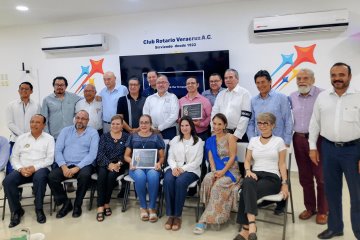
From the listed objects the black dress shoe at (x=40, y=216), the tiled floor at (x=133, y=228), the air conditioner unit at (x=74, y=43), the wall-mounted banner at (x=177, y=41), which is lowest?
the tiled floor at (x=133, y=228)

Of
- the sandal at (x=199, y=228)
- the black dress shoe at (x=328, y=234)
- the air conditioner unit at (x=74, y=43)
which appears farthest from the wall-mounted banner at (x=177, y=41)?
the black dress shoe at (x=328, y=234)

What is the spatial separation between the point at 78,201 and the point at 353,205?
2.83 m

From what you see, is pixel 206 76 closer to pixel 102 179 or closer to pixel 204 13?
pixel 204 13

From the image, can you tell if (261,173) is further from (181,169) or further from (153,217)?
(153,217)

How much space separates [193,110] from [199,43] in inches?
71.7

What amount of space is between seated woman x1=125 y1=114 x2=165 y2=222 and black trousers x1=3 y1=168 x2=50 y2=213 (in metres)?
0.97

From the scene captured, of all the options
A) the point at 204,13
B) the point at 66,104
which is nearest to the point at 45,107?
the point at 66,104

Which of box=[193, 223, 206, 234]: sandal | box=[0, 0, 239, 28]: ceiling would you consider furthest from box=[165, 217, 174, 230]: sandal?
box=[0, 0, 239, 28]: ceiling

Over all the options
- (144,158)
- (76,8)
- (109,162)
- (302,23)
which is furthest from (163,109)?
(76,8)

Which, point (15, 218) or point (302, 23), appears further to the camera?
point (302, 23)

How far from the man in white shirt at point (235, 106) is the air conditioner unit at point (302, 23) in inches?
59.9

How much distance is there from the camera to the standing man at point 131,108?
13.7 feet

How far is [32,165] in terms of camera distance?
3754mm

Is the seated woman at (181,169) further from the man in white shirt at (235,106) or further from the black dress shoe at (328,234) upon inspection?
the black dress shoe at (328,234)
